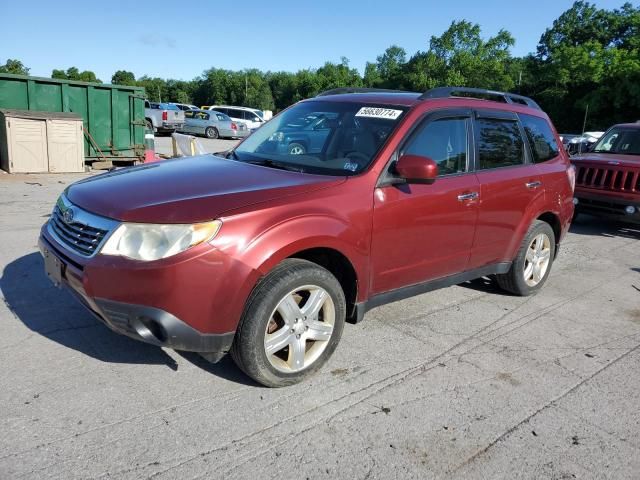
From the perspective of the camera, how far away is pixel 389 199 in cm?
364

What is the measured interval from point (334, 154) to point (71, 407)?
2340 millimetres

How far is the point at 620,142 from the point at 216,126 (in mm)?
23103

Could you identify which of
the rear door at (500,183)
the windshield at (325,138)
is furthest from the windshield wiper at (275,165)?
the rear door at (500,183)

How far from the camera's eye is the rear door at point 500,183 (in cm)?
444

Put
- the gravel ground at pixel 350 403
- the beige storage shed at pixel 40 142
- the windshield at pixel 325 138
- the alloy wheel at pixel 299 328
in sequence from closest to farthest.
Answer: the gravel ground at pixel 350 403 → the alloy wheel at pixel 299 328 → the windshield at pixel 325 138 → the beige storage shed at pixel 40 142

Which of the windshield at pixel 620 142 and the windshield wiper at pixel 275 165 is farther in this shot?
the windshield at pixel 620 142

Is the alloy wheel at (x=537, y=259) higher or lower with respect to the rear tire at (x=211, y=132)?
higher

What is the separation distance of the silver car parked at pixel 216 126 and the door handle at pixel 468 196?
85.5ft

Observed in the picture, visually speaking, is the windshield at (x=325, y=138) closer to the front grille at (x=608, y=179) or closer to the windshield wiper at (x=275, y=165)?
the windshield wiper at (x=275, y=165)

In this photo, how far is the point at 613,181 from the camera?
27.3ft

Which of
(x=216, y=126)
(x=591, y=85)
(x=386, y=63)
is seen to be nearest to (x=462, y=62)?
(x=591, y=85)

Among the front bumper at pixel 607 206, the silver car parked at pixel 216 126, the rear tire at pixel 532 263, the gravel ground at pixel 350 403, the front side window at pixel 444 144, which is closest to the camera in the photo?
the gravel ground at pixel 350 403

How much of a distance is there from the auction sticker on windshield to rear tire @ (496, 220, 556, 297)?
76.9 inches

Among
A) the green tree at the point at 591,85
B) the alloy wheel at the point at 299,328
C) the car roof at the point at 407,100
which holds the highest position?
the green tree at the point at 591,85
